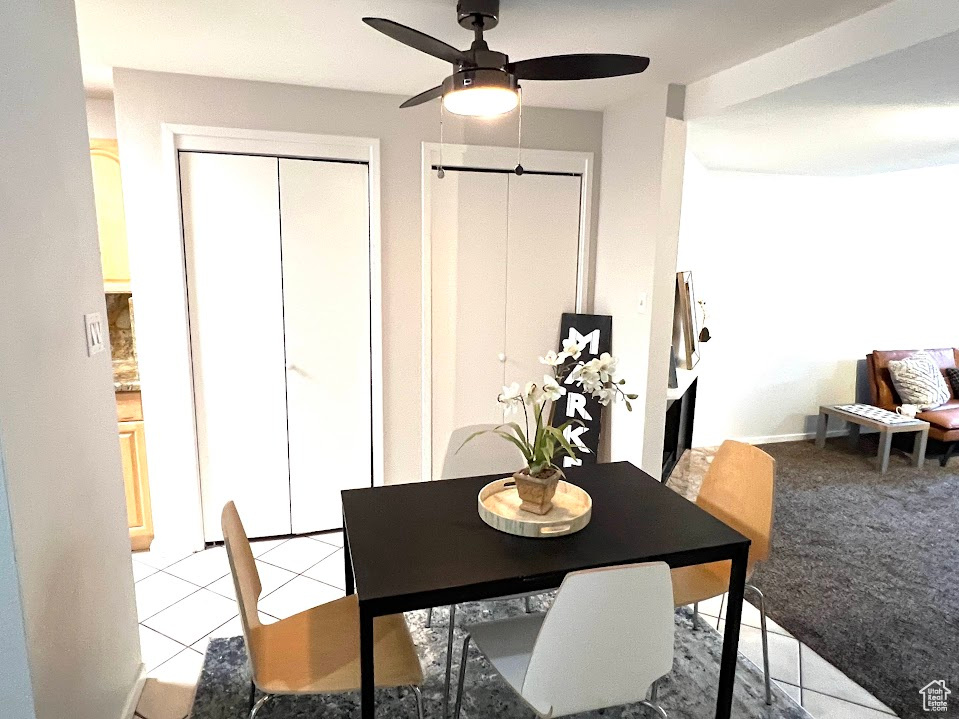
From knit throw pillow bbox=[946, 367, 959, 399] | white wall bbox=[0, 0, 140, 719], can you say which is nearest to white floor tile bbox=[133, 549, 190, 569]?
white wall bbox=[0, 0, 140, 719]

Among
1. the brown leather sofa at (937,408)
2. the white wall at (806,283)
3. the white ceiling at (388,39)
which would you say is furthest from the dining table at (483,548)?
the brown leather sofa at (937,408)

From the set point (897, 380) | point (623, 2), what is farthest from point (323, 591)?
point (897, 380)

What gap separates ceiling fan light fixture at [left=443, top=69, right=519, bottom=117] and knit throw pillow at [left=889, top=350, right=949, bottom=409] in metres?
4.44

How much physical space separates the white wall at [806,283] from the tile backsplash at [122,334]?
12.0ft

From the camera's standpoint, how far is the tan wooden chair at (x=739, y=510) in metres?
2.06

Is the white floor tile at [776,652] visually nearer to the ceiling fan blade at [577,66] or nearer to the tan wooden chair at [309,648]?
the tan wooden chair at [309,648]

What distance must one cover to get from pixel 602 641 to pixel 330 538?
225 centimetres

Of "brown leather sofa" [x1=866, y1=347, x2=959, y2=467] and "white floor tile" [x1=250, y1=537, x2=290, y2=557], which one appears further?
"brown leather sofa" [x1=866, y1=347, x2=959, y2=467]

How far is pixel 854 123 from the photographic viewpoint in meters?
2.99

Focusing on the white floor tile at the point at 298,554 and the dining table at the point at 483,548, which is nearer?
the dining table at the point at 483,548

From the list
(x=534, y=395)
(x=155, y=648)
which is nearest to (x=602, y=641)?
(x=534, y=395)

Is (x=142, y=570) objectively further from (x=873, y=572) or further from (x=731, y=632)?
(x=873, y=572)

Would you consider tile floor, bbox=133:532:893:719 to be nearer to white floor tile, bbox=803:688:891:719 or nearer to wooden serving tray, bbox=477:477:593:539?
white floor tile, bbox=803:688:891:719

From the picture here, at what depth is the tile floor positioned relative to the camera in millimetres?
Result: 2143
